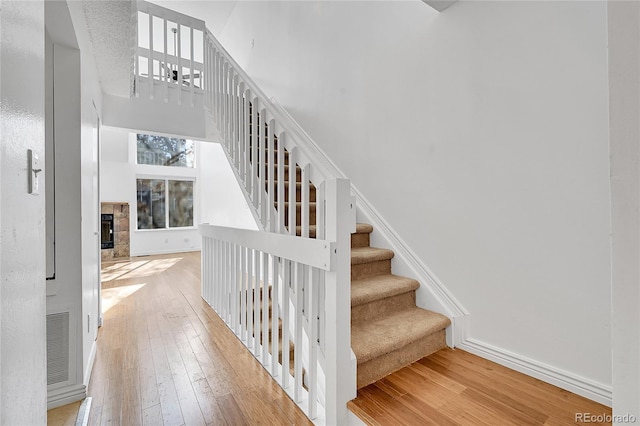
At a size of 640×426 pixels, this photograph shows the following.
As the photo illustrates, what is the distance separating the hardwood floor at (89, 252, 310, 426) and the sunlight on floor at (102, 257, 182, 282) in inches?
73.8

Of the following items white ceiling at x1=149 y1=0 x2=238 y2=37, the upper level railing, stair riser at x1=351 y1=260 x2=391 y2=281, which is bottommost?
stair riser at x1=351 y1=260 x2=391 y2=281

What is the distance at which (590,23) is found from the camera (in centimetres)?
132

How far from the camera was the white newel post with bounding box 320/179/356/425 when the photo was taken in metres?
1.30

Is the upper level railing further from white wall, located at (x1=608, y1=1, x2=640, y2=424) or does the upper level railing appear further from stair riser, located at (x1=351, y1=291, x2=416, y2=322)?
white wall, located at (x1=608, y1=1, x2=640, y2=424)

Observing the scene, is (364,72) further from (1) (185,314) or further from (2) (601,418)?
(1) (185,314)

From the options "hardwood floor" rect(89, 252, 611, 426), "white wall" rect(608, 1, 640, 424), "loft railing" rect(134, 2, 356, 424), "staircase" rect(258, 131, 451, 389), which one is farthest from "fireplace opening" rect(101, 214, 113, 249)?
"white wall" rect(608, 1, 640, 424)

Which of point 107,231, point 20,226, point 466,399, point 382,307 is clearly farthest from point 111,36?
point 107,231

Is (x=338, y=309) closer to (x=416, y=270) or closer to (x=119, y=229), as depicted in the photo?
(x=416, y=270)

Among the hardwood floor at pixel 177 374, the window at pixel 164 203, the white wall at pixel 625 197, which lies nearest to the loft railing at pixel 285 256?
the hardwood floor at pixel 177 374

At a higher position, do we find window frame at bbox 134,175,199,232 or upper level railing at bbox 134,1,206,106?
upper level railing at bbox 134,1,206,106

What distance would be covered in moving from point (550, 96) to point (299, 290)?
1609mm

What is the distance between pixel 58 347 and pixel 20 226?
143 cm

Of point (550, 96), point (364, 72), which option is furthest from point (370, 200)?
point (550, 96)

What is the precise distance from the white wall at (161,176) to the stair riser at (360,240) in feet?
10.8
